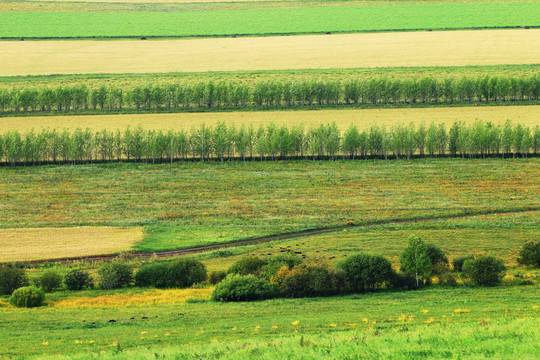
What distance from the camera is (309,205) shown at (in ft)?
299

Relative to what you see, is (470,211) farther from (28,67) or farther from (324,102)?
(28,67)

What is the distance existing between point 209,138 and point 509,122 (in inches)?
2093

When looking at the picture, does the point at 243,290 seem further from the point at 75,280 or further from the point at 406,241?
the point at 406,241

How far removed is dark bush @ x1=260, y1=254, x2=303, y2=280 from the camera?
5581cm

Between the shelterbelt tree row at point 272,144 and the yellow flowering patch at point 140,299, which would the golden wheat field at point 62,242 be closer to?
the yellow flowering patch at point 140,299

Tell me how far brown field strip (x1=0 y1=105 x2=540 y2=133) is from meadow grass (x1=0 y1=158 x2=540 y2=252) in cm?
1897

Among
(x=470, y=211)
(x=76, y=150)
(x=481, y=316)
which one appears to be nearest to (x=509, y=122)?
(x=470, y=211)

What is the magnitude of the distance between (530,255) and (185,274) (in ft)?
102

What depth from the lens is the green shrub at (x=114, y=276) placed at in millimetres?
58656

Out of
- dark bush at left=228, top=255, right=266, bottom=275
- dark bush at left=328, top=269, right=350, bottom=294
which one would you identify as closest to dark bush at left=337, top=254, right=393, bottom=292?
dark bush at left=328, top=269, right=350, bottom=294

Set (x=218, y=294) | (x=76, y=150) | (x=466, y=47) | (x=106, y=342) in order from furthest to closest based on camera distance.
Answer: (x=466, y=47)
(x=76, y=150)
(x=218, y=294)
(x=106, y=342)

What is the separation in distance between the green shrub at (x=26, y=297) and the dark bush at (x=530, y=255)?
4202cm

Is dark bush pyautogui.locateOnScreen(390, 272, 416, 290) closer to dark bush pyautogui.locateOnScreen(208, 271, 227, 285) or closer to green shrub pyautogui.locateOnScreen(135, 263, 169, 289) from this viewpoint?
dark bush pyautogui.locateOnScreen(208, 271, 227, 285)

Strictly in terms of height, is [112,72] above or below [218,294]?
above
